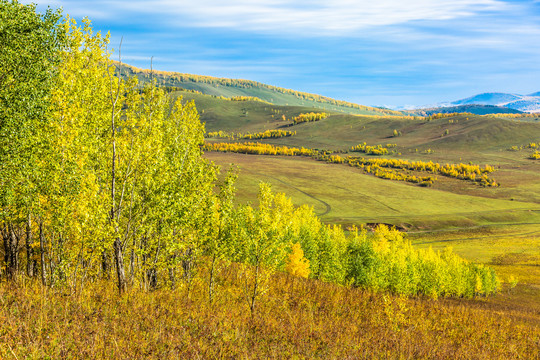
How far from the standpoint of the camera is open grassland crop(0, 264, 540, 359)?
1101cm

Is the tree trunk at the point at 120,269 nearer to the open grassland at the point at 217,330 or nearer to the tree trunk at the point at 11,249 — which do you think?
the open grassland at the point at 217,330

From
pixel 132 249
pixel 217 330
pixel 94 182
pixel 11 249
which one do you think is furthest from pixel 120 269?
pixel 11 249

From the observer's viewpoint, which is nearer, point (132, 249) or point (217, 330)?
point (217, 330)

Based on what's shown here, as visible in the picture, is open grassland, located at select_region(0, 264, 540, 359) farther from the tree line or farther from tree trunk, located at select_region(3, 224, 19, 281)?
tree trunk, located at select_region(3, 224, 19, 281)

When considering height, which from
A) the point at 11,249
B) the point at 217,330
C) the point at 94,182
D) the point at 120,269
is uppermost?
the point at 94,182

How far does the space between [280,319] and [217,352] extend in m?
5.85

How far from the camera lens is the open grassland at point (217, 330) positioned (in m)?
11.0

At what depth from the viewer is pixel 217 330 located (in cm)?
1339

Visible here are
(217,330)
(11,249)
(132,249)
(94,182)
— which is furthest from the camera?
(11,249)

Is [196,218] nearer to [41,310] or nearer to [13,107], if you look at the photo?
[41,310]

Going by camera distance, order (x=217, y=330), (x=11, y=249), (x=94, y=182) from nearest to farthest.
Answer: (x=217, y=330)
(x=94, y=182)
(x=11, y=249)

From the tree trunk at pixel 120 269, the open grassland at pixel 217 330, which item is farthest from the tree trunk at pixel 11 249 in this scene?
the tree trunk at pixel 120 269

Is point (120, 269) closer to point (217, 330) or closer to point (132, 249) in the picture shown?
point (132, 249)

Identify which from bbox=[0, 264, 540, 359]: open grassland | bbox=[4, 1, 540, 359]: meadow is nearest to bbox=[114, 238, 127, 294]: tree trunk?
bbox=[4, 1, 540, 359]: meadow
